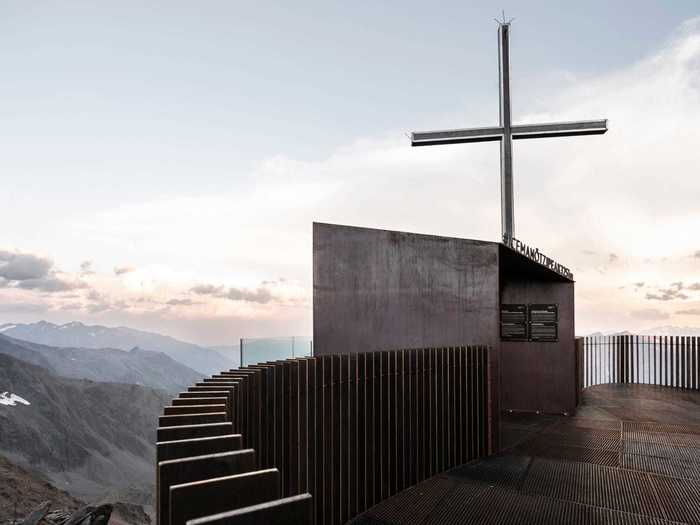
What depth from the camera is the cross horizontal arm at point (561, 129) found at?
13.1m

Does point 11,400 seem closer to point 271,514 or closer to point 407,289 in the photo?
point 407,289

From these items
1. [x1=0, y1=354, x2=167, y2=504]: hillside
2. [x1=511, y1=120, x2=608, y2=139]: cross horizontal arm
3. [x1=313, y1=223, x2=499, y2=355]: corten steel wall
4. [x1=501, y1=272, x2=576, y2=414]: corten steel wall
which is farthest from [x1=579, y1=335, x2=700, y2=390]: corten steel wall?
[x1=0, y1=354, x2=167, y2=504]: hillside

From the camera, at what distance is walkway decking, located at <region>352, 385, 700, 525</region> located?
16.1 ft

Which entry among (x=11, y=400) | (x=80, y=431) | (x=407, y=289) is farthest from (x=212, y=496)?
(x=11, y=400)

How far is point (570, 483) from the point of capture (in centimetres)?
579

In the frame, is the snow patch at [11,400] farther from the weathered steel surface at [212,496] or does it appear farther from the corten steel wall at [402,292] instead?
the weathered steel surface at [212,496]

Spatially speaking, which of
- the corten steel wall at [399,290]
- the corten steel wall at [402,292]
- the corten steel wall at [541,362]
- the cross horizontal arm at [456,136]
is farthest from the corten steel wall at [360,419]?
the cross horizontal arm at [456,136]

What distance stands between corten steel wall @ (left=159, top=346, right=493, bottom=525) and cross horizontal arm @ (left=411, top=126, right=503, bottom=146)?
8.08 meters

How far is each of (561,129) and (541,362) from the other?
6475mm

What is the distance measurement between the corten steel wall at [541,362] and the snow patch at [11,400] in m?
143

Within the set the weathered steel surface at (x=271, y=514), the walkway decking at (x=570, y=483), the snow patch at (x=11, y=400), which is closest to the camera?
the weathered steel surface at (x=271, y=514)

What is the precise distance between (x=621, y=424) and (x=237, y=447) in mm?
9687

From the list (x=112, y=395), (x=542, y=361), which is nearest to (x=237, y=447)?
(x=542, y=361)

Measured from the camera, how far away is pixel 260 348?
8.62 meters
